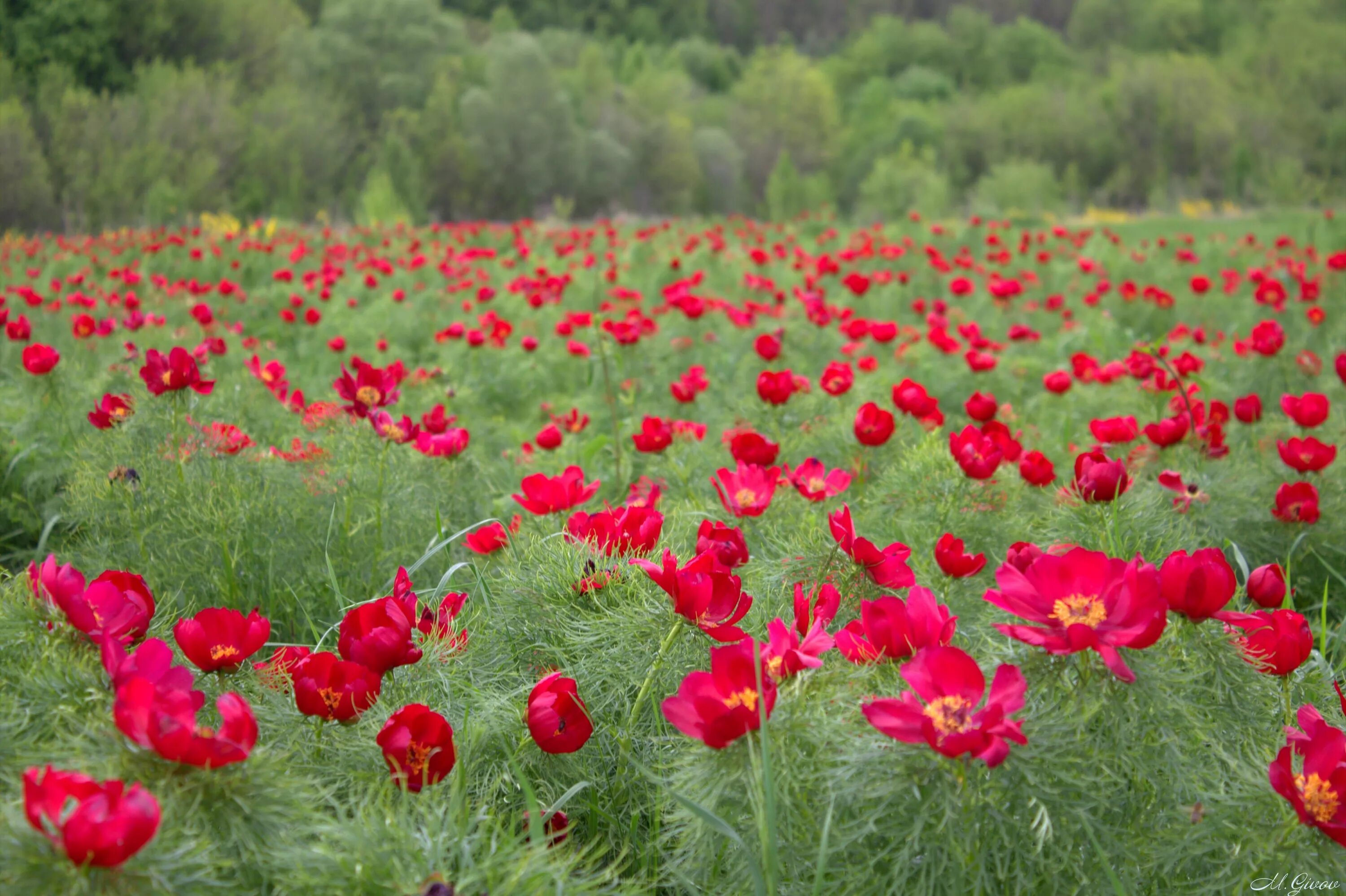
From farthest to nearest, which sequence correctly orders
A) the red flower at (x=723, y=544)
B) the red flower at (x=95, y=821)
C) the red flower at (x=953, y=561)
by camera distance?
the red flower at (x=953, y=561)
the red flower at (x=723, y=544)
the red flower at (x=95, y=821)

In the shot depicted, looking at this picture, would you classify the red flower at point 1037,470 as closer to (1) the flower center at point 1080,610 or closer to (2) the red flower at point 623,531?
(2) the red flower at point 623,531

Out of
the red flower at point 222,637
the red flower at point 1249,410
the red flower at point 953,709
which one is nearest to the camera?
the red flower at point 953,709

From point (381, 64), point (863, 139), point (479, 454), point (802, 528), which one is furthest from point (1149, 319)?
point (863, 139)

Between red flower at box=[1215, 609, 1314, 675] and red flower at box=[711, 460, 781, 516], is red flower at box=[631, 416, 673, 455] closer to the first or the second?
red flower at box=[711, 460, 781, 516]

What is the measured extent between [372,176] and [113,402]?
1635 cm

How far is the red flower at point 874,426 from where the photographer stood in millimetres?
2168

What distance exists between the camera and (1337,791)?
85 centimetres

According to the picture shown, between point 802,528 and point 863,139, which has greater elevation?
point 802,528

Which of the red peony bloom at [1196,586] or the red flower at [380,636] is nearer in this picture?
the red peony bloom at [1196,586]

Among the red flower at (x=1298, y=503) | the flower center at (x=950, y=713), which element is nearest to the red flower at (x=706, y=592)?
the flower center at (x=950, y=713)

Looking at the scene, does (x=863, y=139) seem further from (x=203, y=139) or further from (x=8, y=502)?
(x=8, y=502)

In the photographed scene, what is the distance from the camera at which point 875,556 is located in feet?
4.15

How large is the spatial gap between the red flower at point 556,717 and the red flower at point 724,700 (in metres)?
0.23

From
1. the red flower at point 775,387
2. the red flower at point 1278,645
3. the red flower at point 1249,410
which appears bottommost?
the red flower at point 1249,410
